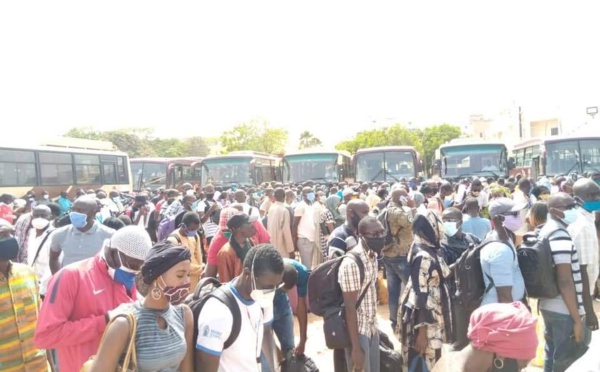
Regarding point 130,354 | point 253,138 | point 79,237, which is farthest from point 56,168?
point 253,138

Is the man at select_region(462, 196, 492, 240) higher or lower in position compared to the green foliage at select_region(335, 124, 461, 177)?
lower

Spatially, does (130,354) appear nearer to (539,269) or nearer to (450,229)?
(539,269)

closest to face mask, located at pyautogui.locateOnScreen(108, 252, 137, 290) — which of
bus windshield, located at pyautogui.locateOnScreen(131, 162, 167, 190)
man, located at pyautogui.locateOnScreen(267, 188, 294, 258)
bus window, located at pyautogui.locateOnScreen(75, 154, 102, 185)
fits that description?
man, located at pyautogui.locateOnScreen(267, 188, 294, 258)

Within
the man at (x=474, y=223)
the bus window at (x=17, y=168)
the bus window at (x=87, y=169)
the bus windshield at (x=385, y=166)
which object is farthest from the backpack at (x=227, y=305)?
the bus window at (x=87, y=169)

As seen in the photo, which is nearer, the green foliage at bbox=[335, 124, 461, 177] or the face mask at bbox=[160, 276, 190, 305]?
the face mask at bbox=[160, 276, 190, 305]

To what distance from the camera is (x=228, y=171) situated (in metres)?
18.9

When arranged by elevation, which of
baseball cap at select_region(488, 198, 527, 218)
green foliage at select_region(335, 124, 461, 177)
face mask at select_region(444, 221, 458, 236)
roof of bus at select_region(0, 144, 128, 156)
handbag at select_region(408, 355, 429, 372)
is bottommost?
handbag at select_region(408, 355, 429, 372)

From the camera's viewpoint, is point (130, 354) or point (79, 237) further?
point (79, 237)

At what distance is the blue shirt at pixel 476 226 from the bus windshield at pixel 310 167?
11.8 m

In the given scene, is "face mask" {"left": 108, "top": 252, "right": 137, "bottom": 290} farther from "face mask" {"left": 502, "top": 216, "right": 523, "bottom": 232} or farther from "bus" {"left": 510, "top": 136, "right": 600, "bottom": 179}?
"bus" {"left": 510, "top": 136, "right": 600, "bottom": 179}

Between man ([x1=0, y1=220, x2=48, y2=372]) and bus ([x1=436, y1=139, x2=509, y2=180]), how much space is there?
14842 mm

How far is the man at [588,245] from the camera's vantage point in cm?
395

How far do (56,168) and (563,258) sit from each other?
16596mm

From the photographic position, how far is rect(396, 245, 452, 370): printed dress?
387 cm
